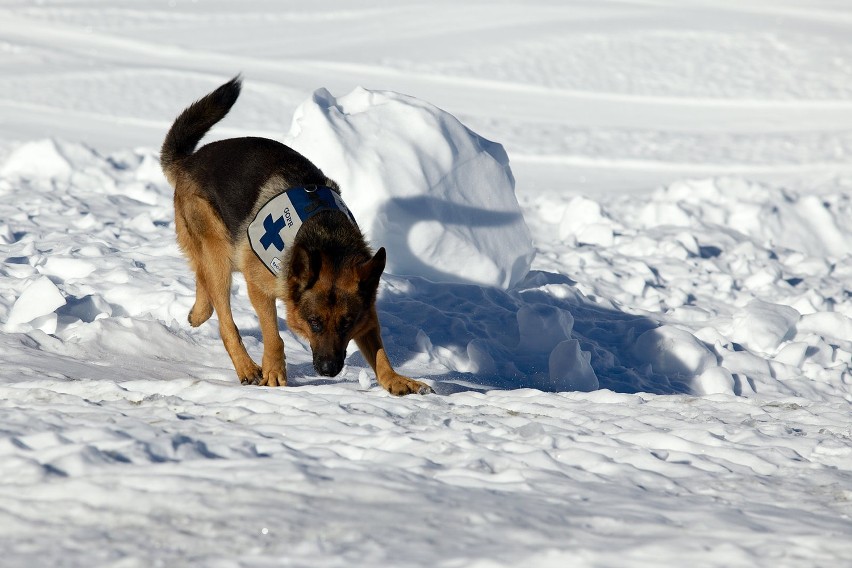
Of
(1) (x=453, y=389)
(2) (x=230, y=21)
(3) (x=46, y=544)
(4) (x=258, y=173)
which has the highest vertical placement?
(2) (x=230, y=21)

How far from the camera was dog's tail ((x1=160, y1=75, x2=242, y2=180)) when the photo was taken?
20.2 ft

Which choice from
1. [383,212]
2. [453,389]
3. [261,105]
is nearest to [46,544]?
[453,389]

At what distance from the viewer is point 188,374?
5.32 meters

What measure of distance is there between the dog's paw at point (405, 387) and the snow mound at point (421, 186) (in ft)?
7.84

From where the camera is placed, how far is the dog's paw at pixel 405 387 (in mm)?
4918

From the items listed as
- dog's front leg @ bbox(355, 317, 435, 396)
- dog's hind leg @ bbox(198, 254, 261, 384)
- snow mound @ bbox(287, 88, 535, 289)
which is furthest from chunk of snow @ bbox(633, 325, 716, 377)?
dog's hind leg @ bbox(198, 254, 261, 384)

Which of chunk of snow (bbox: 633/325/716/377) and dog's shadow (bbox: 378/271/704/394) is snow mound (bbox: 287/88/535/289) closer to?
dog's shadow (bbox: 378/271/704/394)

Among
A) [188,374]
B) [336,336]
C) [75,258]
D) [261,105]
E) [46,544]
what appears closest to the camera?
[46,544]

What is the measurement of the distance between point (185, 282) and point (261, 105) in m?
8.13

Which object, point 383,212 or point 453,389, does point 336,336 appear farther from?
point 383,212

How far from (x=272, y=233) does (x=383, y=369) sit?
91cm

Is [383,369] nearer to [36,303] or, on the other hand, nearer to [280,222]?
[280,222]

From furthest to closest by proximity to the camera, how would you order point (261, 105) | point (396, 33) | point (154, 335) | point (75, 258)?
point (396, 33)
point (261, 105)
point (75, 258)
point (154, 335)

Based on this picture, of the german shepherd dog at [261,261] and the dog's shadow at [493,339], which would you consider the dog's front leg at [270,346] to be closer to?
the german shepherd dog at [261,261]
